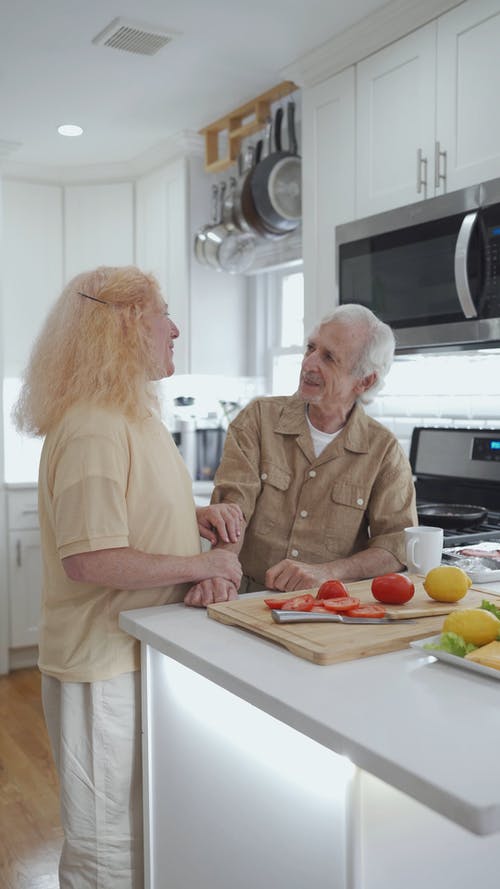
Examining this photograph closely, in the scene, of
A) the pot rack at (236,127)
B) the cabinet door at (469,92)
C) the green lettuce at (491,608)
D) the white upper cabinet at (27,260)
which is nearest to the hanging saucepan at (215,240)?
the pot rack at (236,127)

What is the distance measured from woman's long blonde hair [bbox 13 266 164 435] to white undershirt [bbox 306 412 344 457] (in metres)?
0.53

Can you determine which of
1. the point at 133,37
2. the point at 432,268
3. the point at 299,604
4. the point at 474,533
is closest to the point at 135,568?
A: the point at 299,604

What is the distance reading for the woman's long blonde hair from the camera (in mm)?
1524

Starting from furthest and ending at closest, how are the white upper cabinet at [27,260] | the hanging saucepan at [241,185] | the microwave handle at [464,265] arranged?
the white upper cabinet at [27,260]
the hanging saucepan at [241,185]
the microwave handle at [464,265]

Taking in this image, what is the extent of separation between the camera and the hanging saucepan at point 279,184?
3.41 meters

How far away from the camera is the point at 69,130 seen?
13.2ft

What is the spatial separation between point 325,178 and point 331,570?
1828mm

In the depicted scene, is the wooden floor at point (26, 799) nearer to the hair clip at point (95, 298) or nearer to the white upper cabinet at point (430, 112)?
the hair clip at point (95, 298)

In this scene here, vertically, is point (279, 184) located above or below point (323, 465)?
above

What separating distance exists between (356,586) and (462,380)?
5.24 ft

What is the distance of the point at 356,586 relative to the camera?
164 centimetres

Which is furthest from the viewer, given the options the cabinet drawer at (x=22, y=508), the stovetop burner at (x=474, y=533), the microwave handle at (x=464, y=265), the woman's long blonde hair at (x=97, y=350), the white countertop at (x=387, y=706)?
the cabinet drawer at (x=22, y=508)

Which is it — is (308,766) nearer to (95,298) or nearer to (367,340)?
(95,298)

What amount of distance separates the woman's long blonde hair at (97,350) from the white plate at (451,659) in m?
0.65
